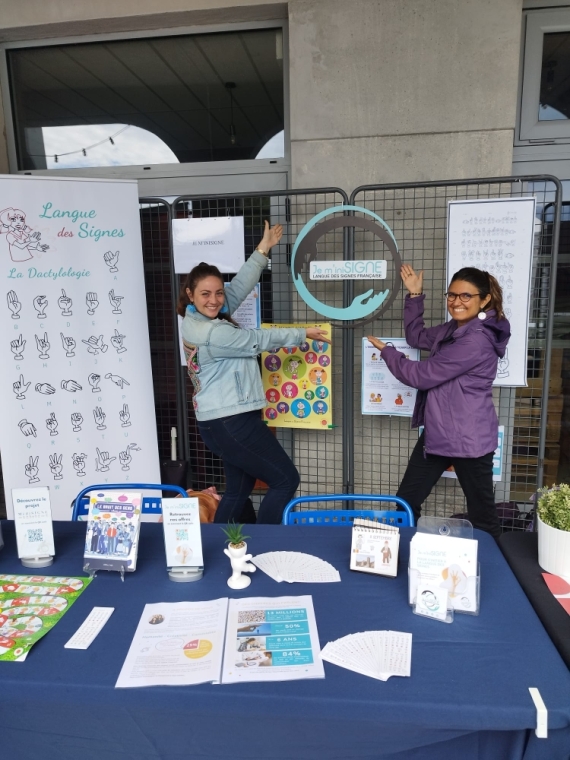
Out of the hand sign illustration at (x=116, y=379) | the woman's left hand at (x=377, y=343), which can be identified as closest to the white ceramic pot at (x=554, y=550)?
the woman's left hand at (x=377, y=343)

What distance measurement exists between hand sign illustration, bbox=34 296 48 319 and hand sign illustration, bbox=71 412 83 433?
60 centimetres

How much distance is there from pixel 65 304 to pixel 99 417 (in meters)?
0.69

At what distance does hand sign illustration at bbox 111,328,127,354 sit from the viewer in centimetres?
303

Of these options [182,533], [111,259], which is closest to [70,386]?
[111,259]

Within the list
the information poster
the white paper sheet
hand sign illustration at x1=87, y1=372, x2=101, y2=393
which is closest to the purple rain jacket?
the information poster

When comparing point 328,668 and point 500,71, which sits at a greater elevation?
point 500,71

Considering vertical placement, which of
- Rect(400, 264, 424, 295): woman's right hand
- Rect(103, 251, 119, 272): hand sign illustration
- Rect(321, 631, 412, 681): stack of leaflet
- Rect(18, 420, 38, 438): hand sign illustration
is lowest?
Rect(321, 631, 412, 681): stack of leaflet

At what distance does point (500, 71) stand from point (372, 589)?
9.12 feet

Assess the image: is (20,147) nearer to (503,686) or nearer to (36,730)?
(36,730)

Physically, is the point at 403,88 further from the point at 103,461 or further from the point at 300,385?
the point at 103,461

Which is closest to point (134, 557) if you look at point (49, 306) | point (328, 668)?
point (328, 668)

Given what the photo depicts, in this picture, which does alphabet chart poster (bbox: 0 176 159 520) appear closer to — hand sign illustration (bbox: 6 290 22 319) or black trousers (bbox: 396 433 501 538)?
hand sign illustration (bbox: 6 290 22 319)

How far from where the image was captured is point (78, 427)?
3.06m

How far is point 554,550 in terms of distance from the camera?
1405 mm
